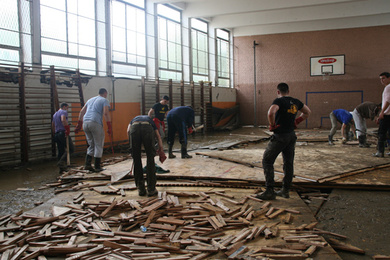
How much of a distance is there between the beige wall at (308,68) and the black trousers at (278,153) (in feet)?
47.5

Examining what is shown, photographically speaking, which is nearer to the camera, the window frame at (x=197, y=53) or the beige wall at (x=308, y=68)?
the window frame at (x=197, y=53)

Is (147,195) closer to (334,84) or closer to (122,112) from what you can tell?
(122,112)

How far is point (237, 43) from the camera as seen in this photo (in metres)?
19.6

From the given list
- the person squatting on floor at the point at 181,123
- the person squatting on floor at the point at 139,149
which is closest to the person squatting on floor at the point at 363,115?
the person squatting on floor at the point at 181,123

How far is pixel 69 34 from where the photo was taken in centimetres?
997

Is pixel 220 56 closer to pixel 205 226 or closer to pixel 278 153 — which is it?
pixel 278 153

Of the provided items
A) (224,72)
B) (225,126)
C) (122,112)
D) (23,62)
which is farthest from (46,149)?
(224,72)

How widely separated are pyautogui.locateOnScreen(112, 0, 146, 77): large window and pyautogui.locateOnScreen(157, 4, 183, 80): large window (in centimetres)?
118

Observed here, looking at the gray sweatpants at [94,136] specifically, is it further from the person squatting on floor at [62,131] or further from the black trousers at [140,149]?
the black trousers at [140,149]

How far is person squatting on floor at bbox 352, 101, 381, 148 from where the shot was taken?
8641 mm

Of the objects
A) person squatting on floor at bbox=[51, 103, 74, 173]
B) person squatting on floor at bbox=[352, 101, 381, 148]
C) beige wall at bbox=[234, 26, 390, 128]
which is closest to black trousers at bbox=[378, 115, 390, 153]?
person squatting on floor at bbox=[352, 101, 381, 148]

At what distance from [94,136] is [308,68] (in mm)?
14975

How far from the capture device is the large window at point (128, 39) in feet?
38.6

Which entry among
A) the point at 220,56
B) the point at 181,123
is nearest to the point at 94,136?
the point at 181,123
